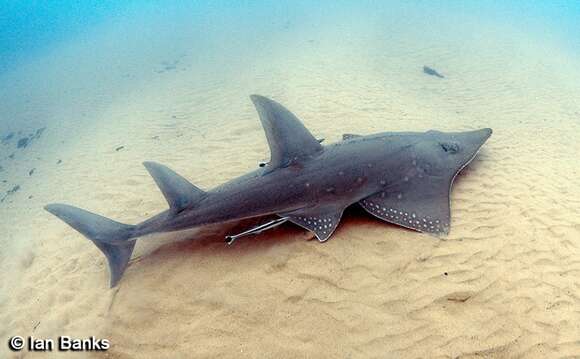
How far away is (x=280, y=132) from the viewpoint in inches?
183

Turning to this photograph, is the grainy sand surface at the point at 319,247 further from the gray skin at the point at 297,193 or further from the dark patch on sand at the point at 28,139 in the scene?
the dark patch on sand at the point at 28,139

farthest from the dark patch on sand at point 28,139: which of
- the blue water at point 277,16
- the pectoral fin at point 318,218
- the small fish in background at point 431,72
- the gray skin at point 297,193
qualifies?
the blue water at point 277,16

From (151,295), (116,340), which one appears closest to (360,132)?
(151,295)

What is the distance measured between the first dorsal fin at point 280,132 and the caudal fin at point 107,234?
2.27m

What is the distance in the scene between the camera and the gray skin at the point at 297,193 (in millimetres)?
4441

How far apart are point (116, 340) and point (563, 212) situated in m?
6.63

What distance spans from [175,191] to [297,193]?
1.67m

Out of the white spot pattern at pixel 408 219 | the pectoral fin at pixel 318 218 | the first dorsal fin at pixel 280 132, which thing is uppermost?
the first dorsal fin at pixel 280 132

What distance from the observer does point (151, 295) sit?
4.34 m

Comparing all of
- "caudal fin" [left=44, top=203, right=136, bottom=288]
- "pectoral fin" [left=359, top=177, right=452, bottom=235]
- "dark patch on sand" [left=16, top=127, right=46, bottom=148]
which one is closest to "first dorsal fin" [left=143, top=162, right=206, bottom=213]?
"caudal fin" [left=44, top=203, right=136, bottom=288]

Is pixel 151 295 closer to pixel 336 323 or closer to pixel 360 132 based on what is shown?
pixel 336 323

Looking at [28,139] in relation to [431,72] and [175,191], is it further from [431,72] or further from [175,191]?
[431,72]

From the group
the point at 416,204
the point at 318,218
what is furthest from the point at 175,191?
the point at 416,204

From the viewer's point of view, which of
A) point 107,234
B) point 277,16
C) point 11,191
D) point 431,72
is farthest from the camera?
point 277,16
